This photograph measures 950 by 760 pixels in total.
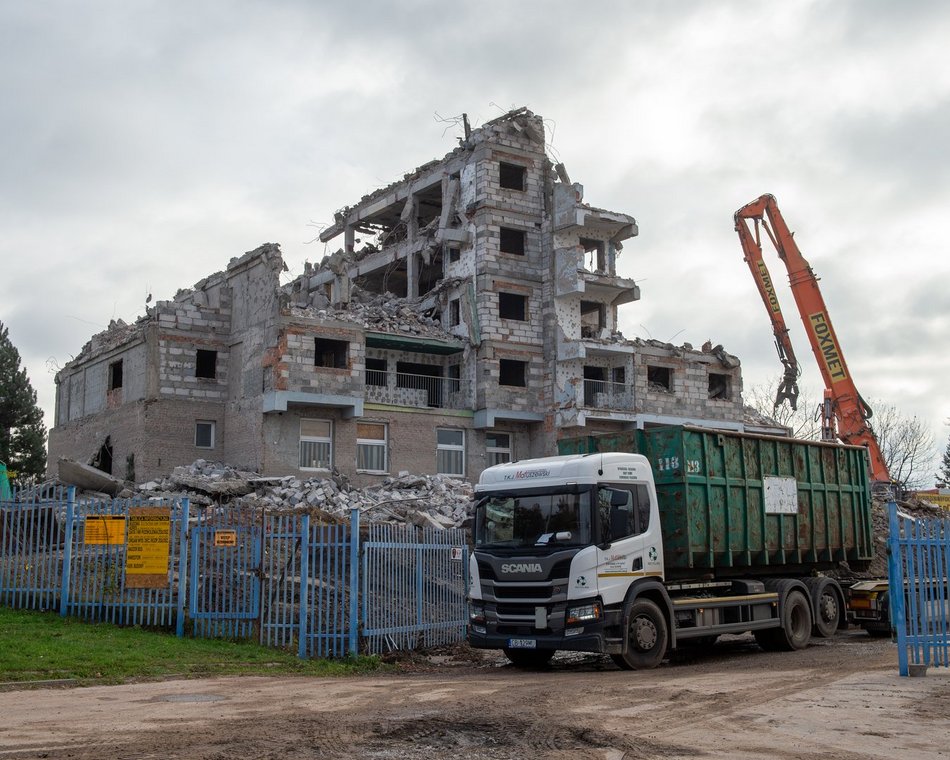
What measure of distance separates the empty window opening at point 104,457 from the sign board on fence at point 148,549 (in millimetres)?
25532

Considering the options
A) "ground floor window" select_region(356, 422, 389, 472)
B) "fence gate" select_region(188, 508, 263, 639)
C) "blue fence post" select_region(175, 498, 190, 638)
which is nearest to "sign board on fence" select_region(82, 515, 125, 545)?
"blue fence post" select_region(175, 498, 190, 638)

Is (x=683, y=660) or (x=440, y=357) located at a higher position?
(x=440, y=357)

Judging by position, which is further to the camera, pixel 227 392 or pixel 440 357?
pixel 440 357

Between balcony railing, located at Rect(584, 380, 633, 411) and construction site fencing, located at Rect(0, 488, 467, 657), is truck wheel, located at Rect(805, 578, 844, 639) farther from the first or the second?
balcony railing, located at Rect(584, 380, 633, 411)

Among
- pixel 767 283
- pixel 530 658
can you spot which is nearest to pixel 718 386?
pixel 767 283

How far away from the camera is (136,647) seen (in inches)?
628

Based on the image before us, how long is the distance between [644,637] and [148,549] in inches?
337

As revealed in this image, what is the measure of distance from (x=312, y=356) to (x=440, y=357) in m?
8.34

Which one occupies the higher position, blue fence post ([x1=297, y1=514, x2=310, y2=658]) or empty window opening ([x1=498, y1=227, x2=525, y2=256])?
empty window opening ([x1=498, y1=227, x2=525, y2=256])

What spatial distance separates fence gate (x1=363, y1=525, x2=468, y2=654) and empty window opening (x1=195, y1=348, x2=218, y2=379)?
24.9m

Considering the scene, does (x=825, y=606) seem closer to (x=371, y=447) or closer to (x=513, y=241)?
(x=371, y=447)

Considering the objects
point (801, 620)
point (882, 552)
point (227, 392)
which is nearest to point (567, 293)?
point (227, 392)

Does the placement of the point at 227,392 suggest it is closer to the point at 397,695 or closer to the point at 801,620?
the point at 801,620

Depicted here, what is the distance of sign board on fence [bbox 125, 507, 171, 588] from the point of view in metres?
17.7
